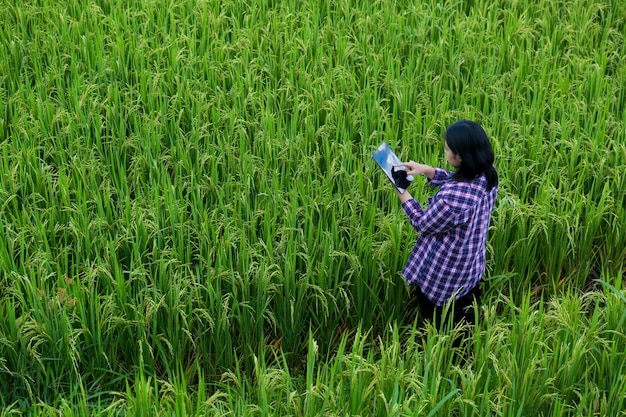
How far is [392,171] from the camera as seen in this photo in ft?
10.1

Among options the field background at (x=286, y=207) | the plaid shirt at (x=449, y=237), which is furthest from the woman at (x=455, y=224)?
the field background at (x=286, y=207)

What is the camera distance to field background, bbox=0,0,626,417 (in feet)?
9.26

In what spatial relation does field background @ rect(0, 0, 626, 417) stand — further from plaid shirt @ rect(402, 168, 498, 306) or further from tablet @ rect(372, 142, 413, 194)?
tablet @ rect(372, 142, 413, 194)

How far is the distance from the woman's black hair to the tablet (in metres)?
0.27

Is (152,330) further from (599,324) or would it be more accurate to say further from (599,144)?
(599,144)

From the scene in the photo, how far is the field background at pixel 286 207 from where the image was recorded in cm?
282

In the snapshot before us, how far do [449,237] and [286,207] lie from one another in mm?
894

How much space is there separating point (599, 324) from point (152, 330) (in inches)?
72.0

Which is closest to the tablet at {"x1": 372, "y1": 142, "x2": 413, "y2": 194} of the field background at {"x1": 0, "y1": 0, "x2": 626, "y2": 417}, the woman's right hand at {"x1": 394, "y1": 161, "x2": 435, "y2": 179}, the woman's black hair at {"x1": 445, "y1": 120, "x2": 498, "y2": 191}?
the woman's right hand at {"x1": 394, "y1": 161, "x2": 435, "y2": 179}

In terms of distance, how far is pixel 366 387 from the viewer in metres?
2.67

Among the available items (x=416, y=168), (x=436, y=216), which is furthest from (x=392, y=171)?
(x=436, y=216)

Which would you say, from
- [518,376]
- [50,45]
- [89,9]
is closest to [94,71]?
[50,45]

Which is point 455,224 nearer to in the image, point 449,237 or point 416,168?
point 449,237

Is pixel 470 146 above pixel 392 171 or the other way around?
above
